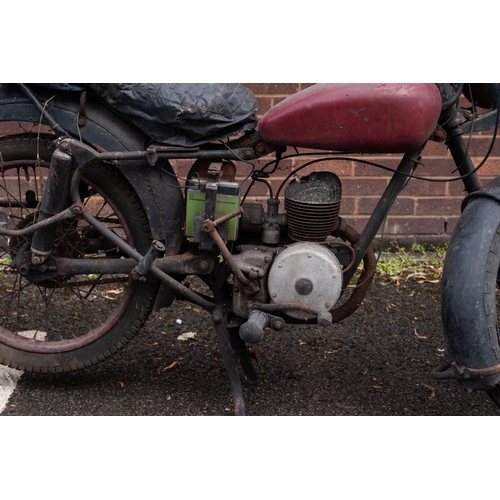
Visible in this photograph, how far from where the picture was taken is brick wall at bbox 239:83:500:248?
4637 mm

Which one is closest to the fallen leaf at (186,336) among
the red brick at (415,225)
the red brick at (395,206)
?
the red brick at (395,206)

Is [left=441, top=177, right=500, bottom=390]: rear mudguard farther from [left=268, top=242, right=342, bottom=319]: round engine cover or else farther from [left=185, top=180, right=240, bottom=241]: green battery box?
[left=185, top=180, right=240, bottom=241]: green battery box

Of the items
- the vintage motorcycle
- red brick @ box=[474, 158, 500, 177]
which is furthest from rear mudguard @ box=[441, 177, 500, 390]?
red brick @ box=[474, 158, 500, 177]

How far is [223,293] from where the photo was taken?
298cm

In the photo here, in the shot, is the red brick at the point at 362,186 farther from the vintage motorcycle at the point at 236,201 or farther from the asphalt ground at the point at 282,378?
the vintage motorcycle at the point at 236,201

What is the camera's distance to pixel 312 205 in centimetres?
277

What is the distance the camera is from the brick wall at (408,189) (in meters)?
4.64

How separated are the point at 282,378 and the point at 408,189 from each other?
6.59 feet

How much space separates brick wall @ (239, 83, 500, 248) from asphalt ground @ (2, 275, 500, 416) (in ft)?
3.21

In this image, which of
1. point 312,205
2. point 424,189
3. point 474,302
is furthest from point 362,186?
point 474,302

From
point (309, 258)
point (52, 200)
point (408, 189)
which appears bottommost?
point (408, 189)

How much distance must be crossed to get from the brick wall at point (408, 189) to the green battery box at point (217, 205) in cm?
185

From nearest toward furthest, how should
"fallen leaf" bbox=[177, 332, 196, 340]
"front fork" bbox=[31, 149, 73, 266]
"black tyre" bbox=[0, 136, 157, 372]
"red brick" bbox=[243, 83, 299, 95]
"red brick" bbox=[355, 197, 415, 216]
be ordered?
"front fork" bbox=[31, 149, 73, 266] < "black tyre" bbox=[0, 136, 157, 372] < "fallen leaf" bbox=[177, 332, 196, 340] < "red brick" bbox=[243, 83, 299, 95] < "red brick" bbox=[355, 197, 415, 216]

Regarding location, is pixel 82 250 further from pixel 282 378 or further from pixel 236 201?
pixel 282 378
